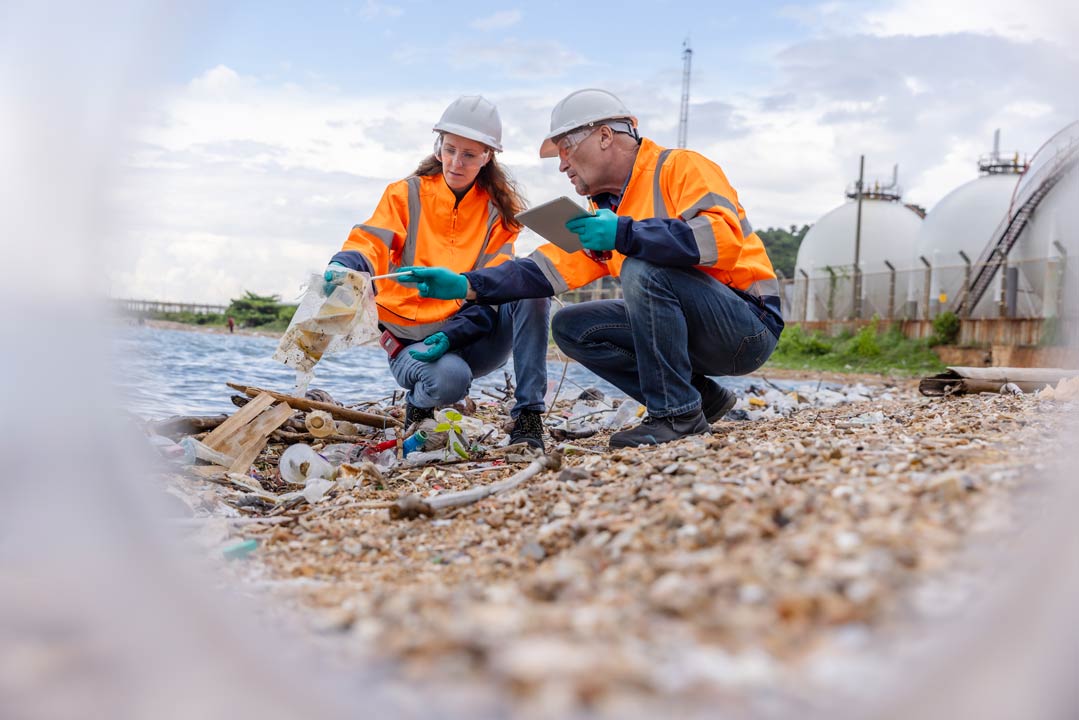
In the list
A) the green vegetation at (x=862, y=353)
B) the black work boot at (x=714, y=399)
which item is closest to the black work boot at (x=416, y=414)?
the black work boot at (x=714, y=399)

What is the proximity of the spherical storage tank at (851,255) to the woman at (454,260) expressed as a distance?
20.4 meters

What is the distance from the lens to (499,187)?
13.9ft

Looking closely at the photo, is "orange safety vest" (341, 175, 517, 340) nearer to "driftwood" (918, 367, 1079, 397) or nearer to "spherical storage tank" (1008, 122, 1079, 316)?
"driftwood" (918, 367, 1079, 397)

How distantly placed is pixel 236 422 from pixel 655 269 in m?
2.20

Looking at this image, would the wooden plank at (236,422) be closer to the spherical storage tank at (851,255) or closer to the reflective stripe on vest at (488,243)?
the reflective stripe on vest at (488,243)

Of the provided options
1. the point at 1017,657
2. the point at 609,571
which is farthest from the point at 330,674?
the point at 1017,657

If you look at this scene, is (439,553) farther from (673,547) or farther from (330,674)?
(330,674)

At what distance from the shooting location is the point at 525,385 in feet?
12.9

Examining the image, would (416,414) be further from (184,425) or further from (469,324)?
(184,425)

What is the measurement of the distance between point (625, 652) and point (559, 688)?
0.13m

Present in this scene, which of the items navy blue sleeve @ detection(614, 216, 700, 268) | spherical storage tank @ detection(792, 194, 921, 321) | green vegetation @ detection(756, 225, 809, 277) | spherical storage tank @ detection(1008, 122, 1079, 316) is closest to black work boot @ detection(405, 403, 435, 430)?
navy blue sleeve @ detection(614, 216, 700, 268)

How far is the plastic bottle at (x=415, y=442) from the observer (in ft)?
12.7

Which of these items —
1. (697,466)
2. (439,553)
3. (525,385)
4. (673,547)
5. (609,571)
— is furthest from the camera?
(525,385)

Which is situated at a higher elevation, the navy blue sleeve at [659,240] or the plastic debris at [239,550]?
the navy blue sleeve at [659,240]
